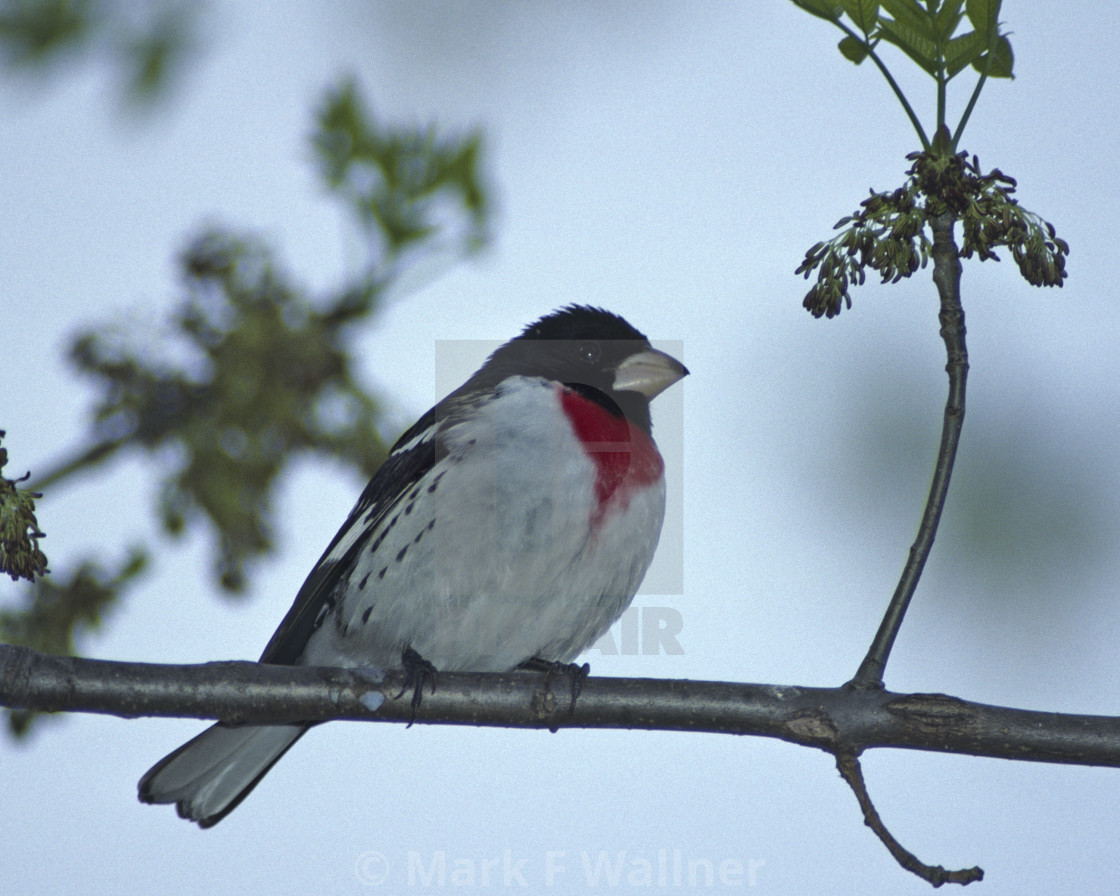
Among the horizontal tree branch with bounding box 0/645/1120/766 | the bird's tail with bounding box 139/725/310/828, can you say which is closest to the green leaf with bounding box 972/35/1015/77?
the horizontal tree branch with bounding box 0/645/1120/766

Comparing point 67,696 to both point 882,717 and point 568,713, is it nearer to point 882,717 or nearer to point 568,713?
point 568,713

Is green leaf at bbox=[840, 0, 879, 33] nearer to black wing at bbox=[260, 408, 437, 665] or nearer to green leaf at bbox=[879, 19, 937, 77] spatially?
green leaf at bbox=[879, 19, 937, 77]

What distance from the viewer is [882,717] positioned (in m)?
2.41

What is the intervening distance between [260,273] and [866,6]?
1.72 meters

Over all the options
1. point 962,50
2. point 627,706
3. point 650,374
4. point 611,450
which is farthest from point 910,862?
point 650,374

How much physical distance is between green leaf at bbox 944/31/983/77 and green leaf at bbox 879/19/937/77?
0.03 m

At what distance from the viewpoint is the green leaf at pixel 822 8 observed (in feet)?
6.99

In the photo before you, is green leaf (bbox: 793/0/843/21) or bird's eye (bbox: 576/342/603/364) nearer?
green leaf (bbox: 793/0/843/21)

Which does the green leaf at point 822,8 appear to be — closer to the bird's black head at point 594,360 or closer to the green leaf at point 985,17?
the green leaf at point 985,17

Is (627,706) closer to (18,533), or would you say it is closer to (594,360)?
(18,533)

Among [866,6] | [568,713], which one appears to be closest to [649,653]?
[568,713]

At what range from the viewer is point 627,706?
267 centimetres

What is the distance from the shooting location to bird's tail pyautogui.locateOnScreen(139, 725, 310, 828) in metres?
3.33

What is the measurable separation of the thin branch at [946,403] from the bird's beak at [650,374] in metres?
1.69
